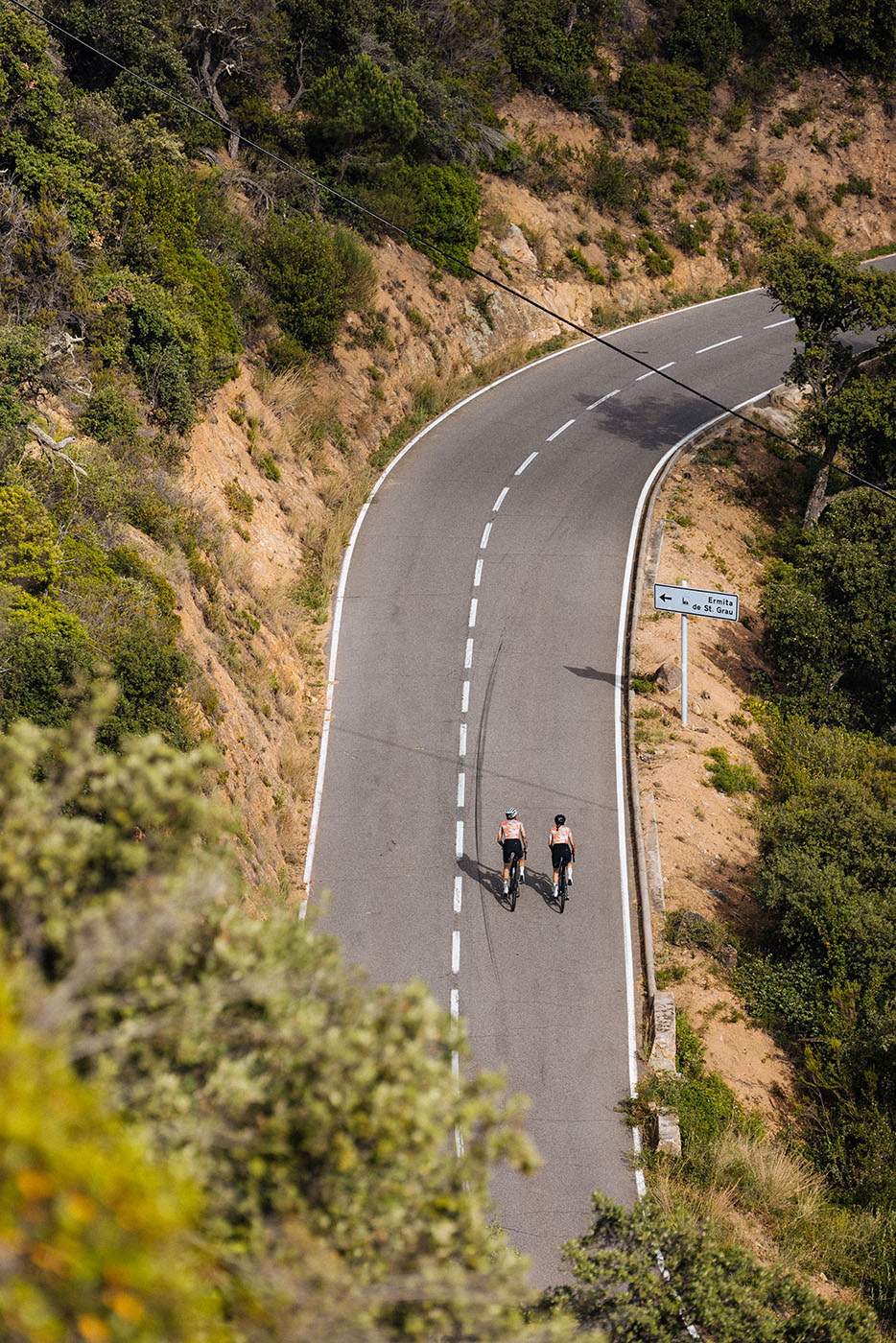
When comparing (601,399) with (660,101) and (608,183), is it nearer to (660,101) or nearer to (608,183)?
(608,183)

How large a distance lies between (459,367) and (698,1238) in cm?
2761

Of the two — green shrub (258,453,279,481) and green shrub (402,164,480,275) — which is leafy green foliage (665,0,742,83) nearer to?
green shrub (402,164,480,275)

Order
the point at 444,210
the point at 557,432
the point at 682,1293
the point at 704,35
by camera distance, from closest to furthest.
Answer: the point at 682,1293 < the point at 557,432 < the point at 444,210 < the point at 704,35

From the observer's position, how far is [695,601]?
19.6 metres

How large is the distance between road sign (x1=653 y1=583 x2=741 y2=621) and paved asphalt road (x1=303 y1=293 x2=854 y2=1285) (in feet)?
6.92

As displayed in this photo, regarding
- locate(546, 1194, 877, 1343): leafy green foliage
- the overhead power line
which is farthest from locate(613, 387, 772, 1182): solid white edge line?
locate(546, 1194, 877, 1343): leafy green foliage

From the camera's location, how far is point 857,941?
15.1 m

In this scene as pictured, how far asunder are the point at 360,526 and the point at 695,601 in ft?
29.6

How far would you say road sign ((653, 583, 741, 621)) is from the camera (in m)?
19.4

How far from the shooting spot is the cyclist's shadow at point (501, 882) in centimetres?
1594

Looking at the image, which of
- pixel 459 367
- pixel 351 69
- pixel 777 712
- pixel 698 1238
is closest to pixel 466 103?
pixel 351 69

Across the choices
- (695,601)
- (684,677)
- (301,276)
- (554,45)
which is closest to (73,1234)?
(684,677)

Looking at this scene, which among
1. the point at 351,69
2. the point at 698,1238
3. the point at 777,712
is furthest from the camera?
the point at 351,69

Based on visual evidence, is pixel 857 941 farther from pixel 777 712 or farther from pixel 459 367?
pixel 459 367
